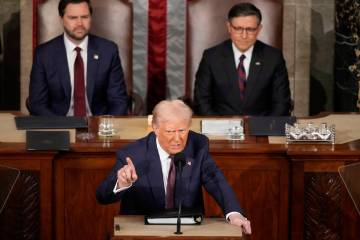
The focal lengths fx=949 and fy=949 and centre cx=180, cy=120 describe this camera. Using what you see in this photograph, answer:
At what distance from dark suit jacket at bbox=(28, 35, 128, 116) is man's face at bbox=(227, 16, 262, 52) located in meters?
0.77

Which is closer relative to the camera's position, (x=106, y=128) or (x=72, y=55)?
(x=106, y=128)

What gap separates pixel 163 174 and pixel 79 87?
2002mm

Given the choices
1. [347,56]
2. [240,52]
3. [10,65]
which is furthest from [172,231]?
[10,65]

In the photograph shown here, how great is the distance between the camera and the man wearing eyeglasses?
→ 5922mm

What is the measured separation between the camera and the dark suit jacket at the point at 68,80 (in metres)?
5.95

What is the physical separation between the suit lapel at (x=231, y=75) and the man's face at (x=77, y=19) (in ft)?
2.95

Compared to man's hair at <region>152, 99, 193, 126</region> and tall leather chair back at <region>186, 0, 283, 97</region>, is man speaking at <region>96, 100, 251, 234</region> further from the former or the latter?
tall leather chair back at <region>186, 0, 283, 97</region>

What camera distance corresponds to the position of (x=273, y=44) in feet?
21.3

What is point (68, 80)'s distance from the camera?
5965 millimetres

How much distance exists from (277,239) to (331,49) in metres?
2.88

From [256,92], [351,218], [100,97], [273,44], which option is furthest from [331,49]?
[351,218]

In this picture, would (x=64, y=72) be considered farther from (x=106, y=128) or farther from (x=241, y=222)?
(x=241, y=222)

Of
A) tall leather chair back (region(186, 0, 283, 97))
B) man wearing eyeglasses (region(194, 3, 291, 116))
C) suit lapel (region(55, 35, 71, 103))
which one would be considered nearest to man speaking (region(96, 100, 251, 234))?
man wearing eyeglasses (region(194, 3, 291, 116))

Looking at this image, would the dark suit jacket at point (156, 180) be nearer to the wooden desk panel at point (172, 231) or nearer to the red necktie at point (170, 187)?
the red necktie at point (170, 187)
